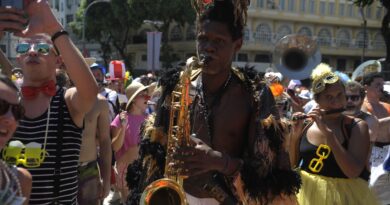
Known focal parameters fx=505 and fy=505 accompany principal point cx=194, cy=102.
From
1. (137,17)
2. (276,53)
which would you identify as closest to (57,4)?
(137,17)

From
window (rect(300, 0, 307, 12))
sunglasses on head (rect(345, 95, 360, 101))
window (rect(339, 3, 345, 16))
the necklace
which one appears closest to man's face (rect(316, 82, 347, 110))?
the necklace

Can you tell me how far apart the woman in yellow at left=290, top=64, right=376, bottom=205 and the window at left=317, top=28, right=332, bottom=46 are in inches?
1874

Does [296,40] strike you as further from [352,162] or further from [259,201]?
[259,201]

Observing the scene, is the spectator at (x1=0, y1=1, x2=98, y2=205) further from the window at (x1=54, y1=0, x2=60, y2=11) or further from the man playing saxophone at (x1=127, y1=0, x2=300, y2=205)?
the window at (x1=54, y1=0, x2=60, y2=11)

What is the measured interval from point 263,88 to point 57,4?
219 feet

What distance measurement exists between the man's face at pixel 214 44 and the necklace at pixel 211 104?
0.18 metres

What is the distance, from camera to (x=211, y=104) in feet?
9.68

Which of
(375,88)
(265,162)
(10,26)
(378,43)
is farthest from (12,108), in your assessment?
(378,43)

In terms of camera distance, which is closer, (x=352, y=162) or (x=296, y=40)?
(x=352, y=162)

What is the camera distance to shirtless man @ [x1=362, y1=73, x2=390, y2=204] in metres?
5.76

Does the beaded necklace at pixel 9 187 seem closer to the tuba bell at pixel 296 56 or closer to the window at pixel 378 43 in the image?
the tuba bell at pixel 296 56

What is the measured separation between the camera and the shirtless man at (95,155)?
13.7ft

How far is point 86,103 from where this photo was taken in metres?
2.94

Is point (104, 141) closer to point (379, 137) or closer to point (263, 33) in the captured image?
point (379, 137)
